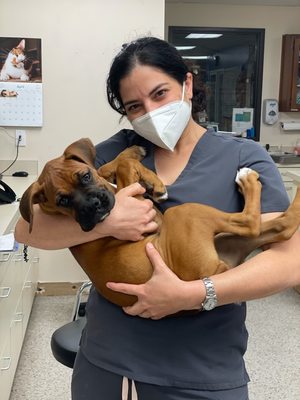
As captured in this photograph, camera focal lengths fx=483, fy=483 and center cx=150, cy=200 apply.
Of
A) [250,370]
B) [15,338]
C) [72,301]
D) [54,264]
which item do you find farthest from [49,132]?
[250,370]

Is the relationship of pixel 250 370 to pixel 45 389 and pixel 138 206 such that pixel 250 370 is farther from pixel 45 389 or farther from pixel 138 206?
pixel 138 206

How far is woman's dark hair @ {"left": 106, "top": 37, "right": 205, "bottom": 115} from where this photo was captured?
1.17 meters

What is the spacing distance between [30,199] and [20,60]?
2.54 metres

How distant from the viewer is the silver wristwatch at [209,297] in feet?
3.18

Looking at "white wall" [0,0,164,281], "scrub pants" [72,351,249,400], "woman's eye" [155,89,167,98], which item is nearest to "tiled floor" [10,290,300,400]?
"white wall" [0,0,164,281]

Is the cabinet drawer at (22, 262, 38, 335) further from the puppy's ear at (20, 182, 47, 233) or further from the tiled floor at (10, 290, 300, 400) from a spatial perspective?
the puppy's ear at (20, 182, 47, 233)

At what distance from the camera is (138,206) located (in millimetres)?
1133

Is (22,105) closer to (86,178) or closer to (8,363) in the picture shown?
(8,363)

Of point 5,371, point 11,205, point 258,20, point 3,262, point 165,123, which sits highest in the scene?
point 258,20

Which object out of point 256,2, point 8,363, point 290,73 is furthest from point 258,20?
point 8,363

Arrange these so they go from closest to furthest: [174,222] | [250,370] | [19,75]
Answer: [174,222]
[250,370]
[19,75]

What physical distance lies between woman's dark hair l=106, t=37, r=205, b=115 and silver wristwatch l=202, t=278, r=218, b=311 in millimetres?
531

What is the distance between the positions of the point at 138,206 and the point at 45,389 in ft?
5.88

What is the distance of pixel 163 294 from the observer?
0.98 metres
